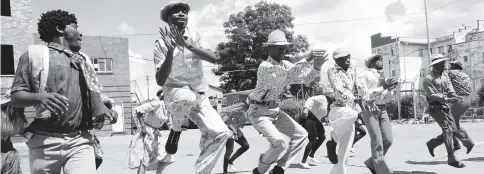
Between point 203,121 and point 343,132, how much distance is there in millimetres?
1853

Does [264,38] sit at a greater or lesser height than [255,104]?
greater

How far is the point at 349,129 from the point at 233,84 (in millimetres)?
39931

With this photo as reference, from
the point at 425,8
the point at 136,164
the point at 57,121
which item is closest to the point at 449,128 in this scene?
the point at 136,164

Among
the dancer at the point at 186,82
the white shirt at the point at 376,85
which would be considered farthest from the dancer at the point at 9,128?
the white shirt at the point at 376,85

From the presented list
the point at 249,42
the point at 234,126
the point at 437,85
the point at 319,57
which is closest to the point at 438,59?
the point at 437,85

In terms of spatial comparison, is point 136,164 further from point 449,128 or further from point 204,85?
point 449,128

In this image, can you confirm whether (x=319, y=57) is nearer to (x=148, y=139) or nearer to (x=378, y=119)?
(x=378, y=119)

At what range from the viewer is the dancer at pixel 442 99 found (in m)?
7.06

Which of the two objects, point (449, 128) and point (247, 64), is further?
point (247, 64)

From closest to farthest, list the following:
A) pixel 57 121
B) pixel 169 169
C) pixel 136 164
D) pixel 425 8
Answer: pixel 57 121
pixel 136 164
pixel 169 169
pixel 425 8

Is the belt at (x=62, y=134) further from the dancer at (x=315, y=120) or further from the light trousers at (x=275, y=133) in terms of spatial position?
the dancer at (x=315, y=120)

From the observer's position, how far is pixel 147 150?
7.05m

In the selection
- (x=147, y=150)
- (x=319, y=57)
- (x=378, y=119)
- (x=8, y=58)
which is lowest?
(x=147, y=150)

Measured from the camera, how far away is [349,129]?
5352 mm
